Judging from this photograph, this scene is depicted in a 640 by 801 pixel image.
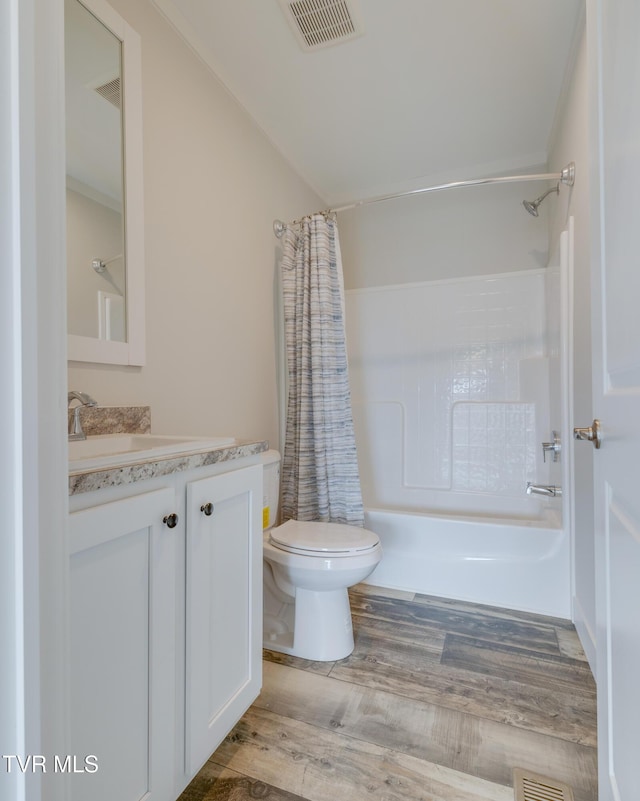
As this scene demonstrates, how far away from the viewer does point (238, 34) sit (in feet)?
5.47

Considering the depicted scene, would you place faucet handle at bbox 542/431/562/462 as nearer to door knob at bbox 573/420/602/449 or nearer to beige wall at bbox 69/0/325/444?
door knob at bbox 573/420/602/449

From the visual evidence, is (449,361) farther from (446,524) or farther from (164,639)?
(164,639)

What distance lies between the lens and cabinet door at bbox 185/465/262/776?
939 millimetres

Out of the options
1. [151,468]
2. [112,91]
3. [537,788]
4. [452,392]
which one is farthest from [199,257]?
[537,788]

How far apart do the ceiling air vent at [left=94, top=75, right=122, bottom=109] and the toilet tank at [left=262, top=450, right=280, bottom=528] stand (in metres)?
1.34

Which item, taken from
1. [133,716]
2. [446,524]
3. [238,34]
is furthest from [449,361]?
[133,716]

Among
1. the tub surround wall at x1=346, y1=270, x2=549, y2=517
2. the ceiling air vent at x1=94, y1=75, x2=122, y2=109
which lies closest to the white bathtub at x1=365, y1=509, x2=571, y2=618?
the tub surround wall at x1=346, y1=270, x2=549, y2=517

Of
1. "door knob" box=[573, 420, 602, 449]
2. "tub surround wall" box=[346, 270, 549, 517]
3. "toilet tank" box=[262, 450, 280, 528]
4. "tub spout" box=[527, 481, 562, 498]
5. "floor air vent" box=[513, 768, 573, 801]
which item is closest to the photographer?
"door knob" box=[573, 420, 602, 449]

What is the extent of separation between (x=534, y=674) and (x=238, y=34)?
8.93 feet

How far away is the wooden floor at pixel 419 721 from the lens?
1.08 m

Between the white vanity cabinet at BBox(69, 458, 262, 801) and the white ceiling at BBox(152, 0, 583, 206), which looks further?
the white ceiling at BBox(152, 0, 583, 206)

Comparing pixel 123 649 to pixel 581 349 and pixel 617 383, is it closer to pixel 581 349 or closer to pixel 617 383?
pixel 617 383

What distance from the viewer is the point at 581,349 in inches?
66.3

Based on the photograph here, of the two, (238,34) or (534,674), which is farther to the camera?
(238,34)
